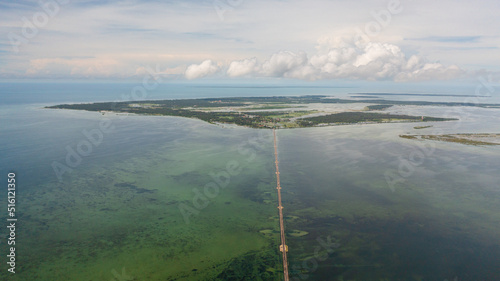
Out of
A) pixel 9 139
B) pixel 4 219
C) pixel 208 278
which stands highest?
pixel 9 139

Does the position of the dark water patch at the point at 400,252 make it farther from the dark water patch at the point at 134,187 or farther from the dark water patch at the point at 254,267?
the dark water patch at the point at 134,187

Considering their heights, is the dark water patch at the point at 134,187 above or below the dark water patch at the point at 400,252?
above

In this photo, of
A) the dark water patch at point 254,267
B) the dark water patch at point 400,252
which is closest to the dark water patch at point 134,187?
the dark water patch at point 254,267

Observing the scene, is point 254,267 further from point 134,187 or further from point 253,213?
point 134,187

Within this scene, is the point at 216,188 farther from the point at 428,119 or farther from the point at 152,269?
the point at 428,119

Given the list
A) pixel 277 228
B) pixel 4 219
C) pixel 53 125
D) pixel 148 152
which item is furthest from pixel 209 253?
pixel 53 125

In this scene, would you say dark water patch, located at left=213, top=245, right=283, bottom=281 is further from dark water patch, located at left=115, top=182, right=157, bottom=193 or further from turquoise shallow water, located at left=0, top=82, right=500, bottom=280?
dark water patch, located at left=115, top=182, right=157, bottom=193

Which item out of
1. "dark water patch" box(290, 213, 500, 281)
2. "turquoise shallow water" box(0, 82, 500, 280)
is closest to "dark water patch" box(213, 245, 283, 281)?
"turquoise shallow water" box(0, 82, 500, 280)

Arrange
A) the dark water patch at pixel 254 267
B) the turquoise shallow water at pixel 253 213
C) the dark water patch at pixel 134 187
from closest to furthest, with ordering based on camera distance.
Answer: the dark water patch at pixel 254 267 → the turquoise shallow water at pixel 253 213 → the dark water patch at pixel 134 187
